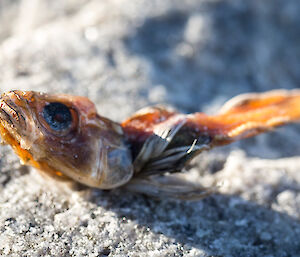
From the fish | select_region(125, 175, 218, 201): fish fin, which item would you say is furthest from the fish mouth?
select_region(125, 175, 218, 201): fish fin

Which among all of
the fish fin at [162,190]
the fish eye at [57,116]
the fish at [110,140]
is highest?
the fish eye at [57,116]

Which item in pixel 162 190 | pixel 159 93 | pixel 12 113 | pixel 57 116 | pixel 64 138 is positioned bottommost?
pixel 162 190

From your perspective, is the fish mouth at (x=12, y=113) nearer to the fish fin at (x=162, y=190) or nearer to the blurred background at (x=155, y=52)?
the fish fin at (x=162, y=190)

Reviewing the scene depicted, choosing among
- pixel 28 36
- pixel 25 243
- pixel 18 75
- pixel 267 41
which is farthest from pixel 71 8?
pixel 25 243

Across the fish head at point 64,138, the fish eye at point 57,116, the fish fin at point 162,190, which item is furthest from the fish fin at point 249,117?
the fish eye at point 57,116

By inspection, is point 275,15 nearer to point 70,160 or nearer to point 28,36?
point 28,36

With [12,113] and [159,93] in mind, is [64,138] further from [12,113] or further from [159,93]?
[159,93]

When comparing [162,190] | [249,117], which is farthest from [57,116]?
[249,117]
